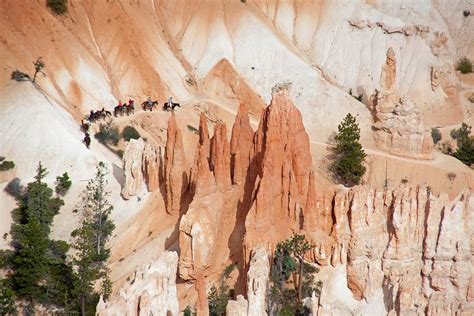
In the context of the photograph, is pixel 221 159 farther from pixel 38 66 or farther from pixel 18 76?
pixel 38 66

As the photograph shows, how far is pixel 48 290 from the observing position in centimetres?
4719

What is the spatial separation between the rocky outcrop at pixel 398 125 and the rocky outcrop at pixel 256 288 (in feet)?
87.4

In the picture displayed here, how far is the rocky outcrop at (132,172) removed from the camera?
54406 mm

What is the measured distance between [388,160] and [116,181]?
70.5 ft

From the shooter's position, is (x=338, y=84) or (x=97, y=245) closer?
(x=97, y=245)

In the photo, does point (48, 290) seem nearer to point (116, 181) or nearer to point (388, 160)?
point (116, 181)

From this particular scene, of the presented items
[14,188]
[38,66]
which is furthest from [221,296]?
[38,66]

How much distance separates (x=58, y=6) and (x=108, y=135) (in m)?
17.6

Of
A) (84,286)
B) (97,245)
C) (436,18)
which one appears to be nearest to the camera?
(84,286)

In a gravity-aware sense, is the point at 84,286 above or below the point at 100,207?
below

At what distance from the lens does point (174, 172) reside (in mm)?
51562

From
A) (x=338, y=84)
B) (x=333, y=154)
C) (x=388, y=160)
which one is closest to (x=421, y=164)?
(x=388, y=160)

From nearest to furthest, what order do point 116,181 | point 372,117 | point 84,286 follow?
point 84,286 → point 116,181 → point 372,117

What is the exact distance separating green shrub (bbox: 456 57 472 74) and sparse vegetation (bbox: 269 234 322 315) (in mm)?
53677
